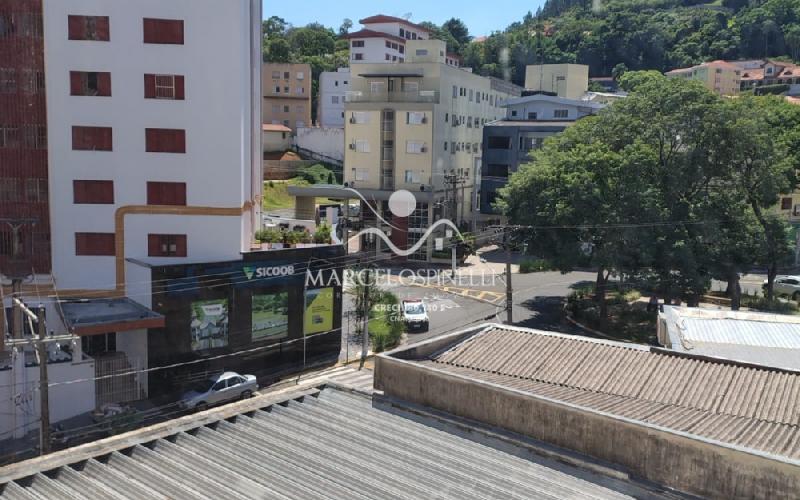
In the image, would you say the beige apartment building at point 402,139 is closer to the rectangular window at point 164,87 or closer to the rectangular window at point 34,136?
the rectangular window at point 164,87

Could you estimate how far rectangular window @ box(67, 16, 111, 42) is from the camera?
25.9 meters

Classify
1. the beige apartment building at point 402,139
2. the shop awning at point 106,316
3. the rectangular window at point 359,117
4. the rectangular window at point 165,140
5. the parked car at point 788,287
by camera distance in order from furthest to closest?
the rectangular window at point 359,117, the beige apartment building at point 402,139, the parked car at point 788,287, the rectangular window at point 165,140, the shop awning at point 106,316

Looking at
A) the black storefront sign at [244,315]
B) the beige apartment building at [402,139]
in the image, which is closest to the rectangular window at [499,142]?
the beige apartment building at [402,139]

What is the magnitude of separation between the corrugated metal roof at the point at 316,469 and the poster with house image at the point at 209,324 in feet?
47.4

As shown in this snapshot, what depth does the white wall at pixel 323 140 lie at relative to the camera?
79938mm

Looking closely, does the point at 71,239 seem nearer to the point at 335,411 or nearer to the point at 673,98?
the point at 335,411

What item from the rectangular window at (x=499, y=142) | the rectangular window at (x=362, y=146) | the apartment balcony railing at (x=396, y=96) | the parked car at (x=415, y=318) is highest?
the apartment balcony railing at (x=396, y=96)

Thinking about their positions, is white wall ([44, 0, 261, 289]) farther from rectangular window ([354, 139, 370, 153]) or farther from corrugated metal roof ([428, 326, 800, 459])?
rectangular window ([354, 139, 370, 153])

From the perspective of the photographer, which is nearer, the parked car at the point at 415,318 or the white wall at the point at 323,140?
the parked car at the point at 415,318

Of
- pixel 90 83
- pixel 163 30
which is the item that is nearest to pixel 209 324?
pixel 90 83

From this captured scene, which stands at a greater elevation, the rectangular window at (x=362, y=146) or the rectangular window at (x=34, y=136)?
the rectangular window at (x=362, y=146)

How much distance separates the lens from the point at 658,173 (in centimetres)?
3438

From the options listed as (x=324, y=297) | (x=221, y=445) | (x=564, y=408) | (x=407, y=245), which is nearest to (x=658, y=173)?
(x=324, y=297)

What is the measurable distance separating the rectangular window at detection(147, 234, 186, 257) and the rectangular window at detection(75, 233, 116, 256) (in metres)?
1.37
